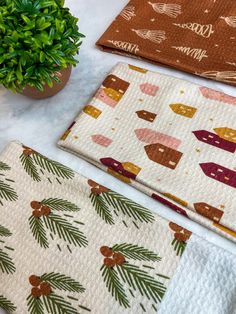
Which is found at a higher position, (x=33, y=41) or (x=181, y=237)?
(x=33, y=41)

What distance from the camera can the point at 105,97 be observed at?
2.26 ft

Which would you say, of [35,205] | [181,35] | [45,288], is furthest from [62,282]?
[181,35]

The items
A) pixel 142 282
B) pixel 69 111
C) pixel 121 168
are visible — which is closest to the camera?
pixel 142 282

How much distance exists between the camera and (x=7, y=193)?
23.4 inches

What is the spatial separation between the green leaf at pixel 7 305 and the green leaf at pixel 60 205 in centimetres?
14

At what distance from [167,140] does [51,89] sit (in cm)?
24

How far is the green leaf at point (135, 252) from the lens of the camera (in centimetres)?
51

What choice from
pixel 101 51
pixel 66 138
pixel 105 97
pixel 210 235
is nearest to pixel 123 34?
pixel 101 51

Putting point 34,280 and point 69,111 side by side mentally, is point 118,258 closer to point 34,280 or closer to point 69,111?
point 34,280

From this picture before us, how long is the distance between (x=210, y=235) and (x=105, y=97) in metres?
0.31

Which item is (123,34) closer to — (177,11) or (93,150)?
(177,11)

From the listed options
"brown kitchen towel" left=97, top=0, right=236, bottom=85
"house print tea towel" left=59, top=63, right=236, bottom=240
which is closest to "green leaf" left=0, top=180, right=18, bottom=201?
"house print tea towel" left=59, top=63, right=236, bottom=240

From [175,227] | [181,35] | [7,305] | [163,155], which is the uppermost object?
[181,35]

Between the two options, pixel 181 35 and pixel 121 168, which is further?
pixel 181 35
